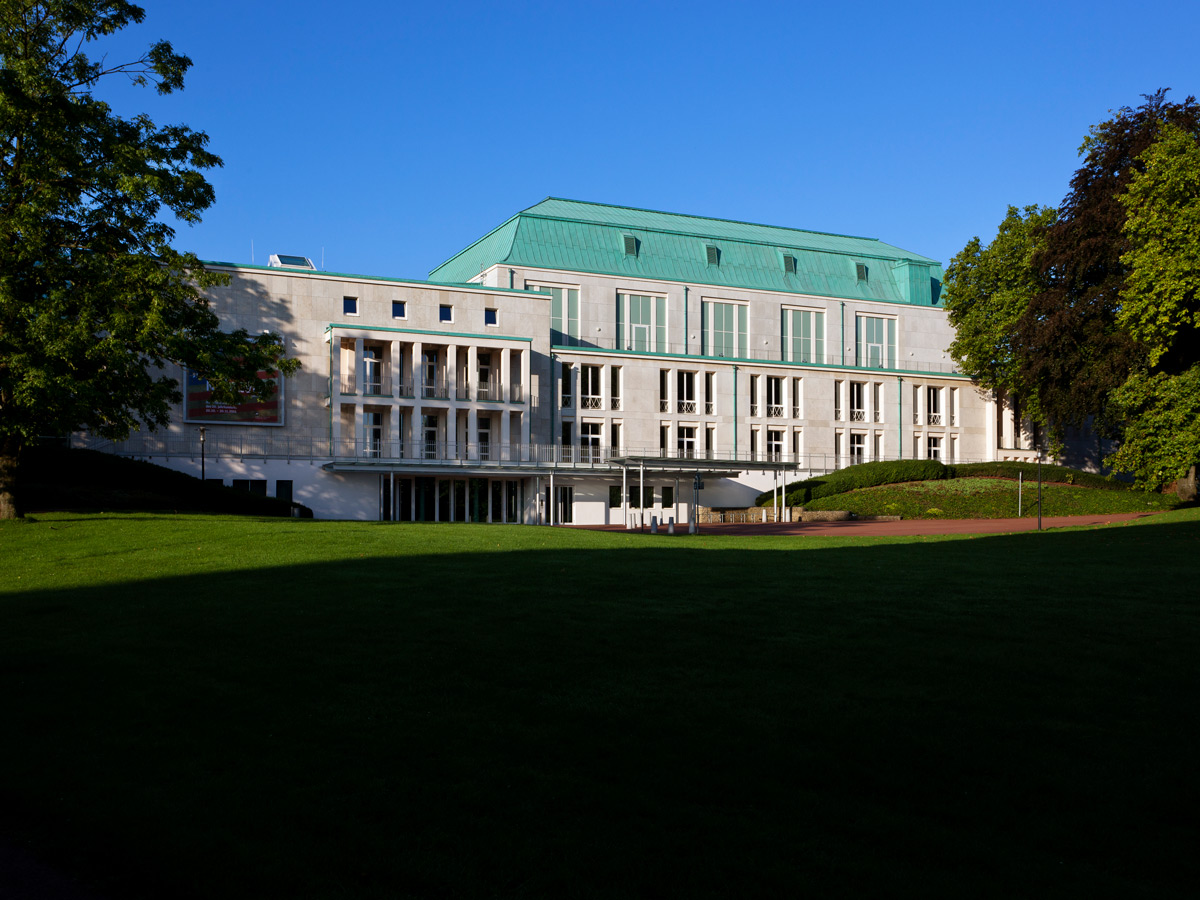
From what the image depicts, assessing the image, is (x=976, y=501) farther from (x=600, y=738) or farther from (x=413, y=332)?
(x=600, y=738)

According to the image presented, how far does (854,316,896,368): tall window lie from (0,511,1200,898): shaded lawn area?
55.0m

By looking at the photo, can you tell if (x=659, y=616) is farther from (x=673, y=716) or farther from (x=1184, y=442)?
(x=1184, y=442)

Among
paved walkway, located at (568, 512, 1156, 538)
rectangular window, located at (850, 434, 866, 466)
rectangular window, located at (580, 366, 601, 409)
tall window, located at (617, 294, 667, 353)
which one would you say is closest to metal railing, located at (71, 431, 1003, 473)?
rectangular window, located at (580, 366, 601, 409)

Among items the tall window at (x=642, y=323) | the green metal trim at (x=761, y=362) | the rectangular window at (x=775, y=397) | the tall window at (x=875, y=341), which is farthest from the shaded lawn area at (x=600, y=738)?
the tall window at (x=875, y=341)

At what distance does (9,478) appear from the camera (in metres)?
26.6

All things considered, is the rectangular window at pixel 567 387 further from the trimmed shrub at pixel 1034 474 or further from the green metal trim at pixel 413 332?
the trimmed shrub at pixel 1034 474

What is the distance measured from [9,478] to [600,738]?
24938mm

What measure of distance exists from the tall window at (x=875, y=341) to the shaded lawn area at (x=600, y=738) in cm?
5503

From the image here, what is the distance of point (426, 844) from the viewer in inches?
218

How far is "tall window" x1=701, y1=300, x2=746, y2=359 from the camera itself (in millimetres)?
62656

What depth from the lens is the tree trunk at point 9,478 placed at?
86.4 feet

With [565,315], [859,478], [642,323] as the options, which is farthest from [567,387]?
[859,478]

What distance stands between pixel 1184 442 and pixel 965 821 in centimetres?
3159

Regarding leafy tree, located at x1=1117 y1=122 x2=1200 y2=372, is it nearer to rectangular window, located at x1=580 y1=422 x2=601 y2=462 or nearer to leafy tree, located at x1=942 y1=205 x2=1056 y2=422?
leafy tree, located at x1=942 y1=205 x2=1056 y2=422
